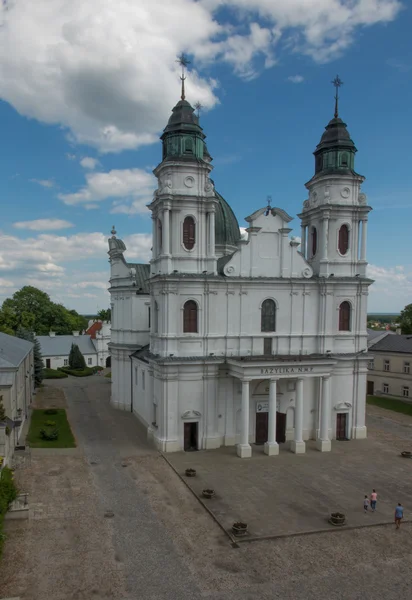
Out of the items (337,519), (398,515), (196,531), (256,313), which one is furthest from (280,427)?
(196,531)

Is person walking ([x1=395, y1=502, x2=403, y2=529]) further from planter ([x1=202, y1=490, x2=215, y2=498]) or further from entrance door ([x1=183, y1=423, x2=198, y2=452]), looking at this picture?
entrance door ([x1=183, y1=423, x2=198, y2=452])

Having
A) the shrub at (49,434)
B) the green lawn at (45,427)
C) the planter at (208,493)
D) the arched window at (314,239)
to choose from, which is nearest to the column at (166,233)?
the arched window at (314,239)

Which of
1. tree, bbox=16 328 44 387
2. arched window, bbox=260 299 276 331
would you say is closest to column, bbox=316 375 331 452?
arched window, bbox=260 299 276 331

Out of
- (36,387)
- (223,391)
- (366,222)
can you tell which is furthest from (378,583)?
(36,387)

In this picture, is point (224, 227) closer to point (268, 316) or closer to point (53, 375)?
point (268, 316)

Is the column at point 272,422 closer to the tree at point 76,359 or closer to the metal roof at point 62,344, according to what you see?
the tree at point 76,359

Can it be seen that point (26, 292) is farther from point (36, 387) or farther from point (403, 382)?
point (403, 382)
